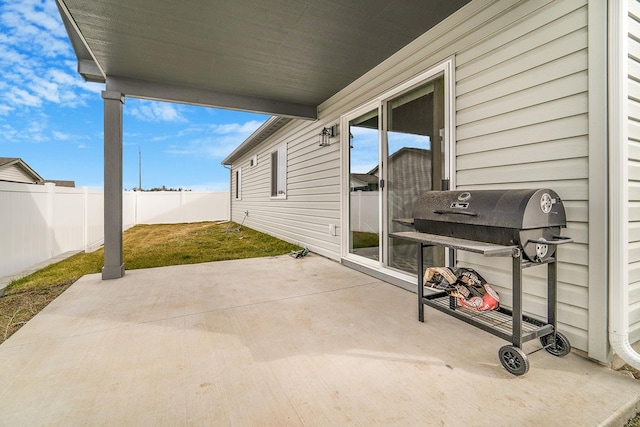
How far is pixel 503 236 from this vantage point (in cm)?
167

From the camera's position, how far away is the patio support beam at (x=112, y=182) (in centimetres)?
360

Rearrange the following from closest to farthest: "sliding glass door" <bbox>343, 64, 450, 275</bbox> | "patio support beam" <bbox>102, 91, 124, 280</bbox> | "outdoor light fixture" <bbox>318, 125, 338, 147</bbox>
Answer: "sliding glass door" <bbox>343, 64, 450, 275</bbox> → "patio support beam" <bbox>102, 91, 124, 280</bbox> → "outdoor light fixture" <bbox>318, 125, 338, 147</bbox>

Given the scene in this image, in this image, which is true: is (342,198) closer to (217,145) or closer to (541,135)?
(541,135)

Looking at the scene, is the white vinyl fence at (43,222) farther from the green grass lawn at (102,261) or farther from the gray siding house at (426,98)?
the gray siding house at (426,98)

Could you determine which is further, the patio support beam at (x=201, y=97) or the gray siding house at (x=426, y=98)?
the patio support beam at (x=201, y=97)

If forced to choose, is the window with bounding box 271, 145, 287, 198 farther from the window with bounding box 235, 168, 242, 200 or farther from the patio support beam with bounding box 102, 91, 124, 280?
the window with bounding box 235, 168, 242, 200

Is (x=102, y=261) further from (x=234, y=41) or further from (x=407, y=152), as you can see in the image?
(x=407, y=152)

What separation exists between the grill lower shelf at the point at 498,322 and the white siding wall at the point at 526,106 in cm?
14

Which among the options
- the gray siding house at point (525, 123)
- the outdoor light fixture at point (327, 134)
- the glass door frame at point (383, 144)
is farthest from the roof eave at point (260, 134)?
the gray siding house at point (525, 123)

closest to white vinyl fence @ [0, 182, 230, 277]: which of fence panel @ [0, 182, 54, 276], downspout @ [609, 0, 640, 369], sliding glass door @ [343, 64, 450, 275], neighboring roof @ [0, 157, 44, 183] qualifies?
fence panel @ [0, 182, 54, 276]

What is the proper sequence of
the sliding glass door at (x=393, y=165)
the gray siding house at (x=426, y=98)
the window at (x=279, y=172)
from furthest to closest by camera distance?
the window at (x=279, y=172) < the sliding glass door at (x=393, y=165) < the gray siding house at (x=426, y=98)

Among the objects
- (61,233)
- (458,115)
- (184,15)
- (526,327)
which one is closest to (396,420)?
(526,327)

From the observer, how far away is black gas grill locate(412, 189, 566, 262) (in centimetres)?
161

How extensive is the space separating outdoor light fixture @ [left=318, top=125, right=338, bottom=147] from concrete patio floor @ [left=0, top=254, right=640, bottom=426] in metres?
2.78
